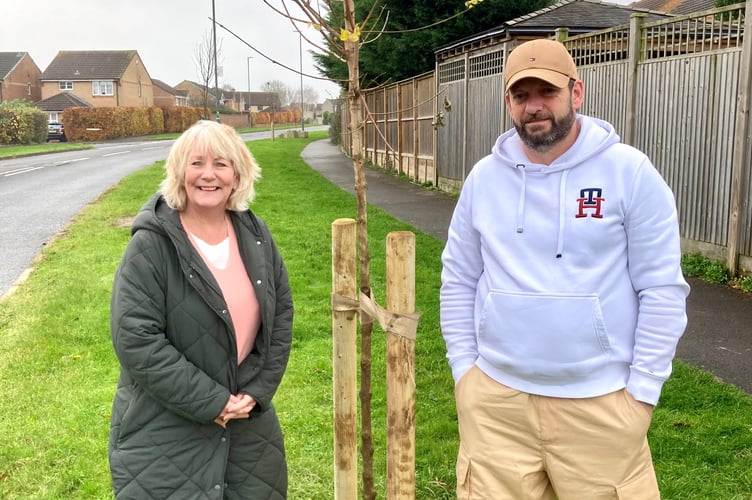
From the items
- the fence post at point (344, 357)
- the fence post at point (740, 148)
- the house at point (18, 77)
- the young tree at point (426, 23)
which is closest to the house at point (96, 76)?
the house at point (18, 77)

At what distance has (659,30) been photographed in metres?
8.48

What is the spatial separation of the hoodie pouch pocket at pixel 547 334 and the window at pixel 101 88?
2903 inches

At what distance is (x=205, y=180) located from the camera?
8.20 ft

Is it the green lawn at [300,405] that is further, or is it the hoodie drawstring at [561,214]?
the green lawn at [300,405]

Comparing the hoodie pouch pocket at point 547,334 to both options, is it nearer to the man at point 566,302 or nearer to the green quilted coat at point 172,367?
the man at point 566,302

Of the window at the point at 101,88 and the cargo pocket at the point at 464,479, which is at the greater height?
the window at the point at 101,88

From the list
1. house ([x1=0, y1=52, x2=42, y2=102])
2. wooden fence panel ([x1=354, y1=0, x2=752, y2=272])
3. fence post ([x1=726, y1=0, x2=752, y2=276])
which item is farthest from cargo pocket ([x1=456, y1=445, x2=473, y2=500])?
house ([x1=0, y1=52, x2=42, y2=102])

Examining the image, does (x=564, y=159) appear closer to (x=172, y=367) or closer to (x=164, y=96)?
(x=172, y=367)

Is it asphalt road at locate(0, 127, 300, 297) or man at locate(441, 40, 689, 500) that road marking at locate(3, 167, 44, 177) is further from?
man at locate(441, 40, 689, 500)

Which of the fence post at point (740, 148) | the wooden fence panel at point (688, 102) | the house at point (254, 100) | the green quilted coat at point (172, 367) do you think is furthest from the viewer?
the house at point (254, 100)

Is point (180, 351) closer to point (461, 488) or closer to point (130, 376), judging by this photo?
point (130, 376)

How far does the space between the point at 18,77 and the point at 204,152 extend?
2897 inches

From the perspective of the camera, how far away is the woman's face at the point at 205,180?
249cm

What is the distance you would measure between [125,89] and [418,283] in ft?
230
